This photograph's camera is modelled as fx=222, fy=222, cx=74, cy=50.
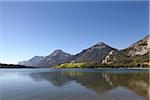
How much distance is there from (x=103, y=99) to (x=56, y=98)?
509 cm

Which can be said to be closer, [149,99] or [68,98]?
[149,99]

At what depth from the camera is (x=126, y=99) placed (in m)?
23.1

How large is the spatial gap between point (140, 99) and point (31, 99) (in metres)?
11.3

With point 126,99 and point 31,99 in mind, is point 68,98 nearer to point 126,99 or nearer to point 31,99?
point 31,99

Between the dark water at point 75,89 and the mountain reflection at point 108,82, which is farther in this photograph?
the mountain reflection at point 108,82

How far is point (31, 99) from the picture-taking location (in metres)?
23.3

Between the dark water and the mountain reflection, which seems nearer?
the dark water

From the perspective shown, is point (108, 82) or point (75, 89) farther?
point (108, 82)

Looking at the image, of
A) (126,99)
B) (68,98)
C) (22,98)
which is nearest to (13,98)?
(22,98)

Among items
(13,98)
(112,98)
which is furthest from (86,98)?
(13,98)

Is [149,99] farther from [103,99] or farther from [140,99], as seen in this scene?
[103,99]

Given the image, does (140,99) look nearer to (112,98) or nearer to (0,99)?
(112,98)

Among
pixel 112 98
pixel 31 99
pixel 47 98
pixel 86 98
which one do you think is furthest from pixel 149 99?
pixel 31 99

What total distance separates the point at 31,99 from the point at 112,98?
28.4ft
